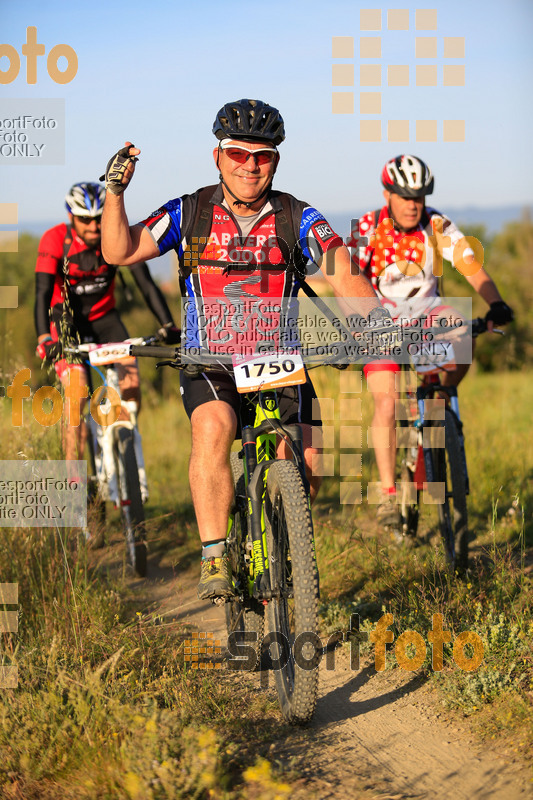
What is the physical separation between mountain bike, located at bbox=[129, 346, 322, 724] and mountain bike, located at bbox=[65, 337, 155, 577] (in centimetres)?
196

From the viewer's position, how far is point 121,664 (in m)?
3.58

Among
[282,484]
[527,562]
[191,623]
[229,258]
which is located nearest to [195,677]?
[191,623]

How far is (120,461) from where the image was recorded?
18.6 ft

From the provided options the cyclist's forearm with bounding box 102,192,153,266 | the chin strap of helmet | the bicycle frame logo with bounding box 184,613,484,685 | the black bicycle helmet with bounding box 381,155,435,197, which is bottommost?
the bicycle frame logo with bounding box 184,613,484,685

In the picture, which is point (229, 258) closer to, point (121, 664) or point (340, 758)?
point (121, 664)

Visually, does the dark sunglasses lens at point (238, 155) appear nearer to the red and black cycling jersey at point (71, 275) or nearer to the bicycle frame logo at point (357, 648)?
the bicycle frame logo at point (357, 648)

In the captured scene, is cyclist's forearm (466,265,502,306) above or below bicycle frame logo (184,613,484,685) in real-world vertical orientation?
above

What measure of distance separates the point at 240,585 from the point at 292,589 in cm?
31

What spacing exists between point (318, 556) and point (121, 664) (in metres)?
1.72

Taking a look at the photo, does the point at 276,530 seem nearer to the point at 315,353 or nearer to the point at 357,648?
the point at 315,353

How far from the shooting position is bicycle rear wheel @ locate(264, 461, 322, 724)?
313 centimetres

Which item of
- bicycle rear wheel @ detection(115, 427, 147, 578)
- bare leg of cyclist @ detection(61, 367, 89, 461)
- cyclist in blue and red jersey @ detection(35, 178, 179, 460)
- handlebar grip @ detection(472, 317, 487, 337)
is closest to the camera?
handlebar grip @ detection(472, 317, 487, 337)

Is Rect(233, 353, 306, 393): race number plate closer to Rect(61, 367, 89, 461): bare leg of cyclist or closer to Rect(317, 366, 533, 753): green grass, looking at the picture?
Rect(317, 366, 533, 753): green grass

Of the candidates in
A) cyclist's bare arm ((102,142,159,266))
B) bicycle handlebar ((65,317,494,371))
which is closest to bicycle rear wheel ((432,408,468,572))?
bicycle handlebar ((65,317,494,371))
